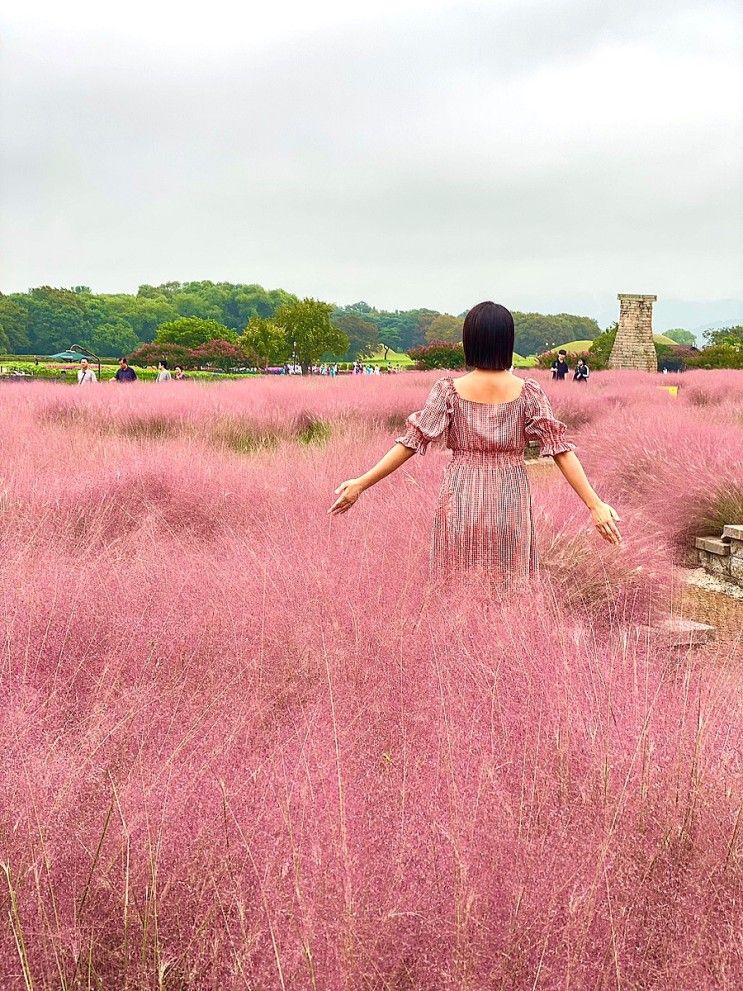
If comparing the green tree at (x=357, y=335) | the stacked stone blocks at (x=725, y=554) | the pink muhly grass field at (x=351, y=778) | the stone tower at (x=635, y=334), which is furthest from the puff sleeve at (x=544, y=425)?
the green tree at (x=357, y=335)

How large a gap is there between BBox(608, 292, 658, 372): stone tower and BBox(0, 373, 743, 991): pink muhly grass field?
1347 inches

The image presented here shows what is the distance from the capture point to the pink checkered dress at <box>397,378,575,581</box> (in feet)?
11.4

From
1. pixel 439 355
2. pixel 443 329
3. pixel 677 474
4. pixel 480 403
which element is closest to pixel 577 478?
pixel 480 403

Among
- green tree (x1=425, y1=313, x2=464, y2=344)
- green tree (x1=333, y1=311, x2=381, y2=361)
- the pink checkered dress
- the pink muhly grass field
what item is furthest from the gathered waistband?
green tree (x1=425, y1=313, x2=464, y2=344)

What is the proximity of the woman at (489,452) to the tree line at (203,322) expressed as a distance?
2280 inches

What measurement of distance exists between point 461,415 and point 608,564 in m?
1.45

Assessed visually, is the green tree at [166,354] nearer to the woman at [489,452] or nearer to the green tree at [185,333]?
the green tree at [185,333]

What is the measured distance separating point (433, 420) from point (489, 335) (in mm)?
406

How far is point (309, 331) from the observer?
62.6 meters

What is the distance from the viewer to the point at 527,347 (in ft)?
435

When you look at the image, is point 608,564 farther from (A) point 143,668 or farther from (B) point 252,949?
(B) point 252,949

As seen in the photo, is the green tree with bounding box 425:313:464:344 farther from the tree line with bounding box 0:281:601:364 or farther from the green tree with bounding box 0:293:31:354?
the green tree with bounding box 0:293:31:354

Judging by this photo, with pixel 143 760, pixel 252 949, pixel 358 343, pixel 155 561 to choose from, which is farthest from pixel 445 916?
pixel 358 343

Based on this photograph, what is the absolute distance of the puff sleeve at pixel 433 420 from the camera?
3477 millimetres
